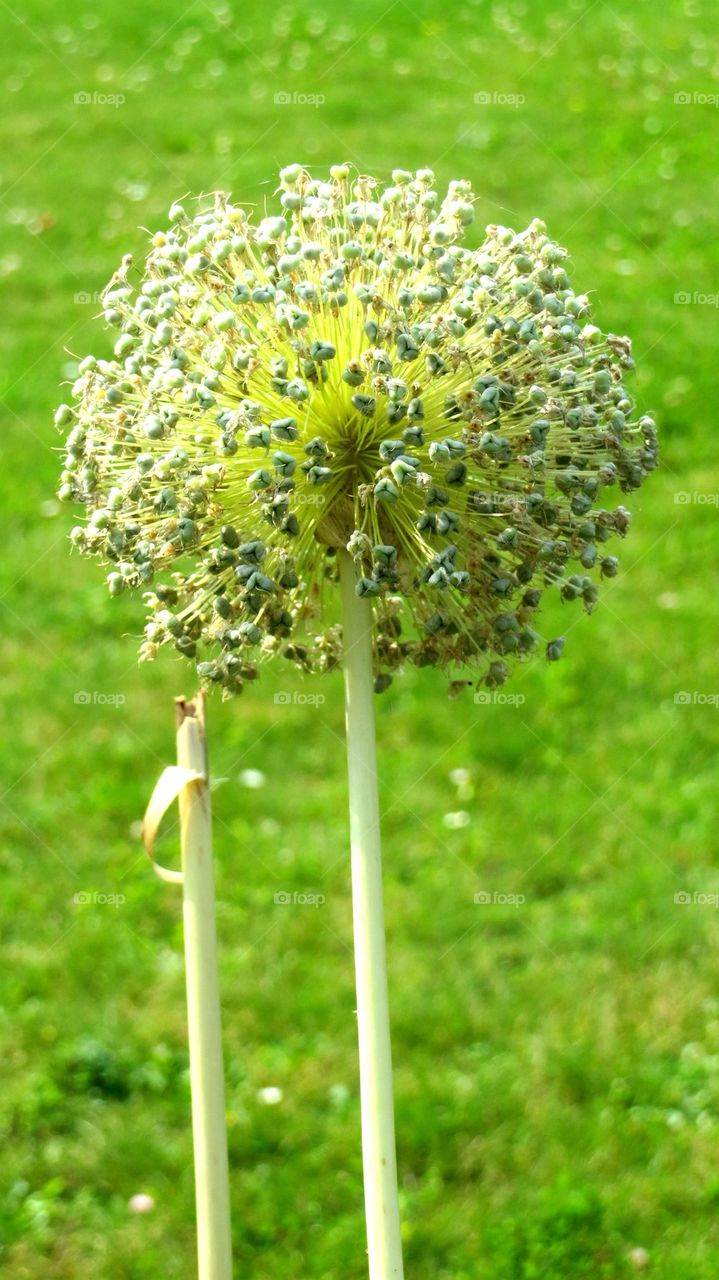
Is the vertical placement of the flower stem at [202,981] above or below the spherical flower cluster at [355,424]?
below

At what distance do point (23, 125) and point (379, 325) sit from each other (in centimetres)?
856

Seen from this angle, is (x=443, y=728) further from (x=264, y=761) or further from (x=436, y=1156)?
(x=436, y=1156)

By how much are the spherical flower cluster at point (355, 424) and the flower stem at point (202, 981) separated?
10cm

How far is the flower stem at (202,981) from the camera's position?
5.71 feet

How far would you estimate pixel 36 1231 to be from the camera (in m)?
3.42

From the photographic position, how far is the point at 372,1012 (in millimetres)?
1655

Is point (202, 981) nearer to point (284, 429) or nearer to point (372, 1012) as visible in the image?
point (372, 1012)

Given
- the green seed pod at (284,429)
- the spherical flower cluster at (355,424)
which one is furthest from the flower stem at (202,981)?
the green seed pod at (284,429)

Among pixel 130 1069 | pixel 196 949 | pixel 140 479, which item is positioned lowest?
pixel 130 1069

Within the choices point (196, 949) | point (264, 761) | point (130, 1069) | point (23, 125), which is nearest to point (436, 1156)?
point (130, 1069)

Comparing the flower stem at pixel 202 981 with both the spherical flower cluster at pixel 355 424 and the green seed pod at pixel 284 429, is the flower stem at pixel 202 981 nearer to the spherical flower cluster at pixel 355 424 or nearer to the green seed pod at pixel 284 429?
the spherical flower cluster at pixel 355 424

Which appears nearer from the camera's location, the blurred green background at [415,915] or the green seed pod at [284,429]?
the green seed pod at [284,429]

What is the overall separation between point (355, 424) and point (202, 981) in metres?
0.67

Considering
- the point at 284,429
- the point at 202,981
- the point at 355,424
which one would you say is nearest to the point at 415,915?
the point at 202,981
